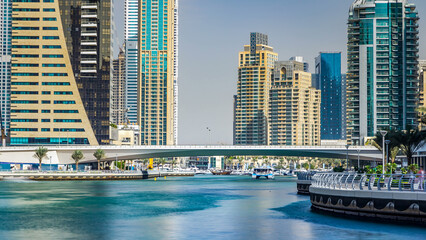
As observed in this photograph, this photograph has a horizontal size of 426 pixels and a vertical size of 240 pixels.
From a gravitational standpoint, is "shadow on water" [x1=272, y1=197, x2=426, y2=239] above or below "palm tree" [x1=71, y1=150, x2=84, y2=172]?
below

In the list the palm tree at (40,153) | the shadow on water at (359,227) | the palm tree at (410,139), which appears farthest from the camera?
the palm tree at (40,153)

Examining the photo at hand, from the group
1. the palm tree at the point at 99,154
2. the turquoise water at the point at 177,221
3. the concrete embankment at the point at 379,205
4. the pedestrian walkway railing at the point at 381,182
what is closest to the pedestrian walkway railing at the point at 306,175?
the turquoise water at the point at 177,221

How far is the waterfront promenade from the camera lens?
51562 millimetres

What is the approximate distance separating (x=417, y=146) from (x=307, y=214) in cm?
6283

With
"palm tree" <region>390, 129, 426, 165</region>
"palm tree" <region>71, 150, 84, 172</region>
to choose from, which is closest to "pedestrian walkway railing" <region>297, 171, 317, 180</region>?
"palm tree" <region>390, 129, 426, 165</region>

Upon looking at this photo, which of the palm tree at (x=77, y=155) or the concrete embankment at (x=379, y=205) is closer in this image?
the concrete embankment at (x=379, y=205)

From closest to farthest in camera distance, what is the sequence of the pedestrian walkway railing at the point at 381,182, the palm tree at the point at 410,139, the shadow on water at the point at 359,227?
the shadow on water at the point at 359,227 → the pedestrian walkway railing at the point at 381,182 → the palm tree at the point at 410,139

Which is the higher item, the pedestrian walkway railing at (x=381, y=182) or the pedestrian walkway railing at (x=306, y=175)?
the pedestrian walkway railing at (x=381, y=182)

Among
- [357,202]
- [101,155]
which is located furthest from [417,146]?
[101,155]

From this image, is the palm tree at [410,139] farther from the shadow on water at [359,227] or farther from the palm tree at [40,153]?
the palm tree at [40,153]

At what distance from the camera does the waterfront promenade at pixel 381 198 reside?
5156 cm

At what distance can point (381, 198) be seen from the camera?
54000 millimetres

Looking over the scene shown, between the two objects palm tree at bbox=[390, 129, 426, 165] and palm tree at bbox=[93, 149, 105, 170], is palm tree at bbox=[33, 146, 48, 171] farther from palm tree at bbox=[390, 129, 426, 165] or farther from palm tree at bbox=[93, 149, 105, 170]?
palm tree at bbox=[390, 129, 426, 165]

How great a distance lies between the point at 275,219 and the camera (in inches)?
2557
